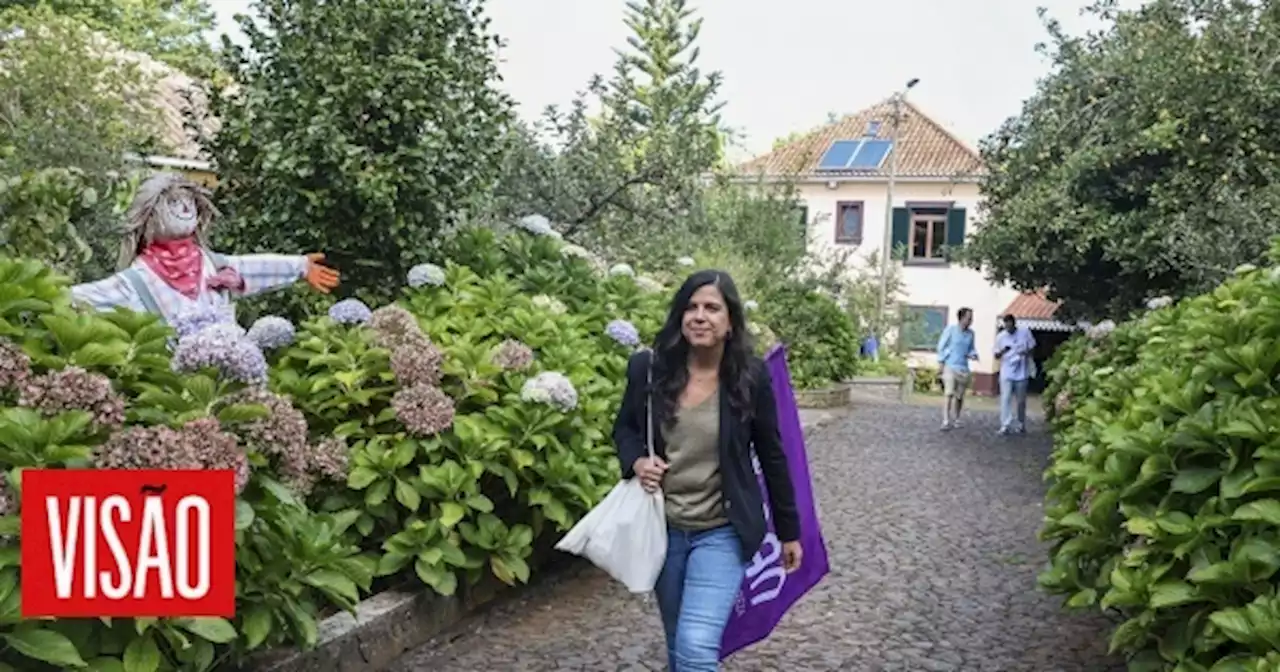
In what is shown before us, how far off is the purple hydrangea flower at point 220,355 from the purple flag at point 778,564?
1.65 m

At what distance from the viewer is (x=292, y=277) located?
5531mm

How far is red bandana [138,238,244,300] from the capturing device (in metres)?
4.77

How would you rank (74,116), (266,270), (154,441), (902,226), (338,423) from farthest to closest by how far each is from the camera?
(902,226)
(74,116)
(266,270)
(338,423)
(154,441)

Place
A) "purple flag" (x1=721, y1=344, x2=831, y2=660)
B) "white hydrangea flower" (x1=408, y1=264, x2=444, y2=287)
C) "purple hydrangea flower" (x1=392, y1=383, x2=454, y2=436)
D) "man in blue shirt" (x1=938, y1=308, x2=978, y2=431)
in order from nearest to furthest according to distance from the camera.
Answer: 1. "purple flag" (x1=721, y1=344, x2=831, y2=660)
2. "purple hydrangea flower" (x1=392, y1=383, x2=454, y2=436)
3. "white hydrangea flower" (x1=408, y1=264, x2=444, y2=287)
4. "man in blue shirt" (x1=938, y1=308, x2=978, y2=431)

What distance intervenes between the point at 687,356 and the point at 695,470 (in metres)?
0.37

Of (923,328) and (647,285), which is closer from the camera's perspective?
(647,285)

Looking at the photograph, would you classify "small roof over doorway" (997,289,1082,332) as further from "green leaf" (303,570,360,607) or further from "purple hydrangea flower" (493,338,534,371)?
"green leaf" (303,570,360,607)

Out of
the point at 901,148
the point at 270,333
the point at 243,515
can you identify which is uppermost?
the point at 901,148

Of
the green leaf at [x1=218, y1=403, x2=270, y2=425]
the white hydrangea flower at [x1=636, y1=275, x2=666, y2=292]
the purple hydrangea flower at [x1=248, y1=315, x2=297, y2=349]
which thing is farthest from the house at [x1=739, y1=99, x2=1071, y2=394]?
the green leaf at [x1=218, y1=403, x2=270, y2=425]

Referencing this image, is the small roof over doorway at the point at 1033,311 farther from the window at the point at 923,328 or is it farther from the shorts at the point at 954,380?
the shorts at the point at 954,380

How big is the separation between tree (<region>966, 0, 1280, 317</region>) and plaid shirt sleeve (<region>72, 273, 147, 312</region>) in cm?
861

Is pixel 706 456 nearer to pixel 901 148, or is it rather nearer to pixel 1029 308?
pixel 1029 308

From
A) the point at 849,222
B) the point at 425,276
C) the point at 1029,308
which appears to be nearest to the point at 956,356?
the point at 425,276

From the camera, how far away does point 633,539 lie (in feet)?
11.8
